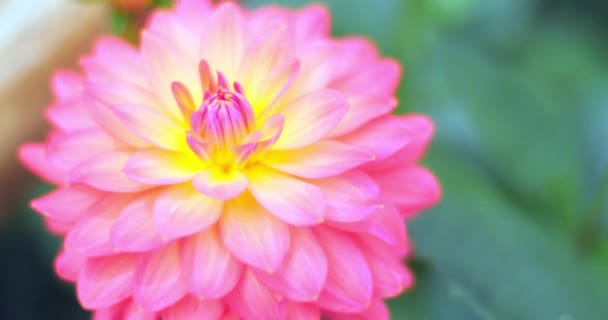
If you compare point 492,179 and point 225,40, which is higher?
point 225,40

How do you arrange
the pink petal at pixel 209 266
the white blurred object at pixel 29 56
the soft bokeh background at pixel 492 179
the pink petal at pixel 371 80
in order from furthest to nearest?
the white blurred object at pixel 29 56, the soft bokeh background at pixel 492 179, the pink petal at pixel 371 80, the pink petal at pixel 209 266

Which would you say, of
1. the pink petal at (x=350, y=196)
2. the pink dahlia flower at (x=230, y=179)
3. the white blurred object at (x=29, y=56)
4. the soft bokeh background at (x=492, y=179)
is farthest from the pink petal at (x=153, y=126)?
the white blurred object at (x=29, y=56)

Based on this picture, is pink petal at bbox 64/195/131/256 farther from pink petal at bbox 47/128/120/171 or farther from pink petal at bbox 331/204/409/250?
pink petal at bbox 331/204/409/250

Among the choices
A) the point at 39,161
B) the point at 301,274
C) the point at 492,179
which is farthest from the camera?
the point at 492,179

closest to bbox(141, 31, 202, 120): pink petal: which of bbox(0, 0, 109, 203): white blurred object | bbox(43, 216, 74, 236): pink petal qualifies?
bbox(43, 216, 74, 236): pink petal

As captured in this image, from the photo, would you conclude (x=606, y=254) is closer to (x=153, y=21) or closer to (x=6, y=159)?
(x=153, y=21)

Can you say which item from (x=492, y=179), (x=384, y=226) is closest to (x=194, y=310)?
(x=384, y=226)

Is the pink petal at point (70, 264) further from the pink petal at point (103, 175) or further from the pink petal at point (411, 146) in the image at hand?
the pink petal at point (411, 146)

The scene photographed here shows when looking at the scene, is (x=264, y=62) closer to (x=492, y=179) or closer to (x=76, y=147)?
(x=76, y=147)
